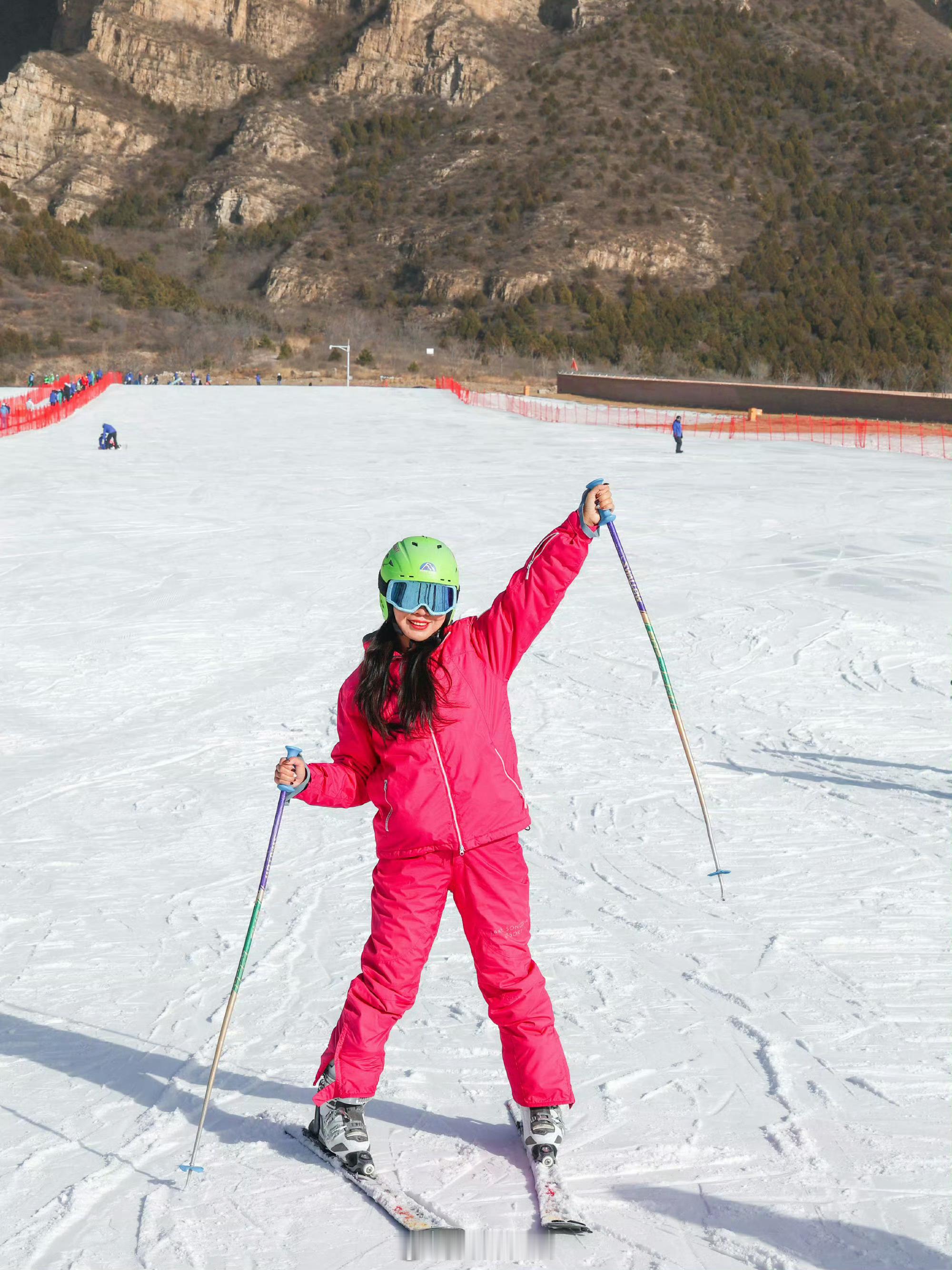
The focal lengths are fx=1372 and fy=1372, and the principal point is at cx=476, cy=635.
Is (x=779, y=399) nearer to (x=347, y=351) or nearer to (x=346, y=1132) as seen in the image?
(x=347, y=351)

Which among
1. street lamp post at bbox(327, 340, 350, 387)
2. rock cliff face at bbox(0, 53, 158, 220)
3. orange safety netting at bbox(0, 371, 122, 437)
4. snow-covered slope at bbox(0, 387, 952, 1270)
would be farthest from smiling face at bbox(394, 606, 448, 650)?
rock cliff face at bbox(0, 53, 158, 220)

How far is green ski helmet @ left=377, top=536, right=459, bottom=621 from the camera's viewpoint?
3258 millimetres

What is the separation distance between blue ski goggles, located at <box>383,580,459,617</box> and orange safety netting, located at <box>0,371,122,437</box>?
28532mm

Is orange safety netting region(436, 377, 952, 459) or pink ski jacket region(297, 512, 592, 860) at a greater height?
pink ski jacket region(297, 512, 592, 860)

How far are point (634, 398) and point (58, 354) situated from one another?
36.1 metres

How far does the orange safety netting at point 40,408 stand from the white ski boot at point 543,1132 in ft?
94.3

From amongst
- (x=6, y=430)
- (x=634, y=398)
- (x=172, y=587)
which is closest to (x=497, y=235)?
(x=634, y=398)

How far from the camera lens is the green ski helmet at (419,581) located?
3258mm

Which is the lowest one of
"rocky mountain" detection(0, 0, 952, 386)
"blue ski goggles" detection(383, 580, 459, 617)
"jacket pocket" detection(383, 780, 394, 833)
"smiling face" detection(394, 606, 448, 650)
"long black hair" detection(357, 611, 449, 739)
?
"jacket pocket" detection(383, 780, 394, 833)

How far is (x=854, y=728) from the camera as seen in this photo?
7.93 m

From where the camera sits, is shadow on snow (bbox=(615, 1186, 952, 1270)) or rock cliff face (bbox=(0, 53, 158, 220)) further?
rock cliff face (bbox=(0, 53, 158, 220))

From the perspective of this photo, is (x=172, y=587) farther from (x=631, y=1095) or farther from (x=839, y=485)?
(x=839, y=485)

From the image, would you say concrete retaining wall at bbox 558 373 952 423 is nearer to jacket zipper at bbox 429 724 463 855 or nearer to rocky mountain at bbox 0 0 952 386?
rocky mountain at bbox 0 0 952 386

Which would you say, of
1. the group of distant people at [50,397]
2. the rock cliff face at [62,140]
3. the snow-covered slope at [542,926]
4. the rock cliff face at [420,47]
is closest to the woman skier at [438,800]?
the snow-covered slope at [542,926]
